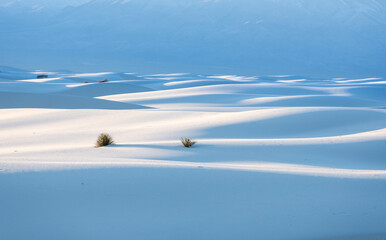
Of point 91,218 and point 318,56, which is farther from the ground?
point 318,56

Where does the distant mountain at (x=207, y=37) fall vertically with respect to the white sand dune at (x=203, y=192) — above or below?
above

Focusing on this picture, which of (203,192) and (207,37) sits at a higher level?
(207,37)

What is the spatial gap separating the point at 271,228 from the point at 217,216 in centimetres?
40

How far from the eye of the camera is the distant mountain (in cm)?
9356

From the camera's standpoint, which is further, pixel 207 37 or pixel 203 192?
pixel 207 37

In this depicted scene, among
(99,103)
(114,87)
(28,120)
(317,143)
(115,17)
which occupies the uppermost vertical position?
(115,17)

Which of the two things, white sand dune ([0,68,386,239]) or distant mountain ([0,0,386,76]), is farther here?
distant mountain ([0,0,386,76])

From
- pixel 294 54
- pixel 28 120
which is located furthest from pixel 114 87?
pixel 294 54

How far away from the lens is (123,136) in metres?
9.24

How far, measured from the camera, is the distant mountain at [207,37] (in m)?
93.6

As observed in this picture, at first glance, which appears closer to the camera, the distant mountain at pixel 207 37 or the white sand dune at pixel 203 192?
the white sand dune at pixel 203 192

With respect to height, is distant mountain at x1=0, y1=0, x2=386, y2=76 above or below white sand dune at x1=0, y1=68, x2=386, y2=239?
above

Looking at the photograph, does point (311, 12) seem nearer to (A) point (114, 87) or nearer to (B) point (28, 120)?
(A) point (114, 87)

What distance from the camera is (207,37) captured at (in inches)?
4008
